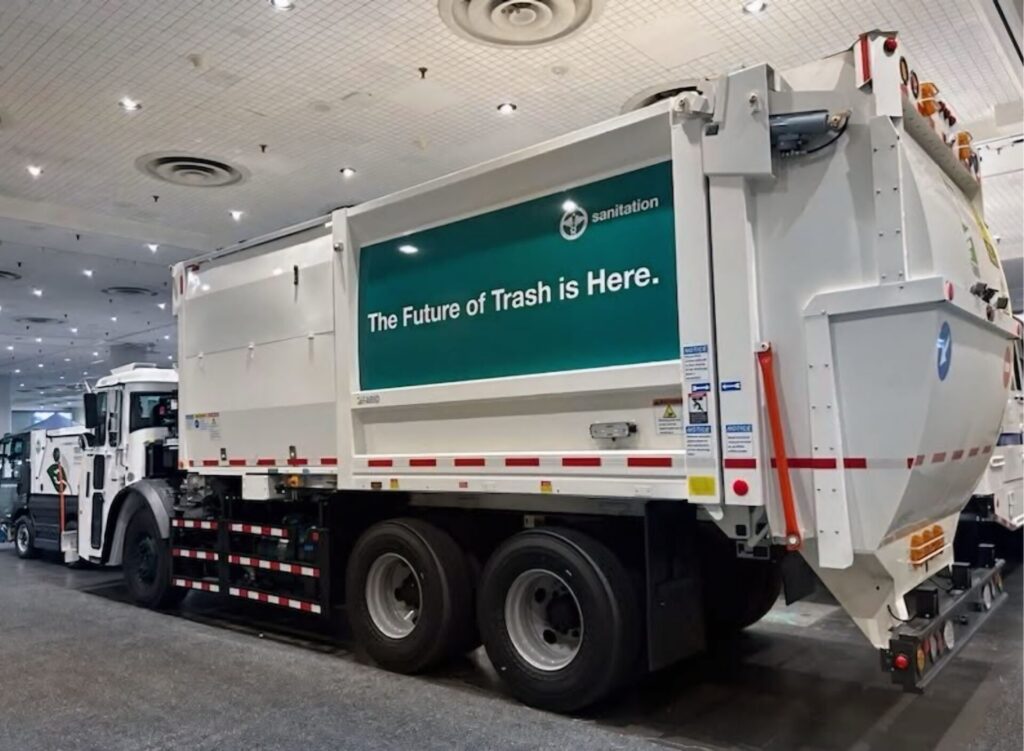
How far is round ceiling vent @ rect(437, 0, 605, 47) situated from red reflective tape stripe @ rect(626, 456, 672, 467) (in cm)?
403

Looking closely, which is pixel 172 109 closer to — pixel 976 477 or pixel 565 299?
pixel 565 299

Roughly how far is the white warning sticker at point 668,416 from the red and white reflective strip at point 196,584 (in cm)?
450

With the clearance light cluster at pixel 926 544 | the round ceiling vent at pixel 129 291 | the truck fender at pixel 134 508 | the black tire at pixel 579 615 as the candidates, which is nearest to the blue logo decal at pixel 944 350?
the clearance light cluster at pixel 926 544

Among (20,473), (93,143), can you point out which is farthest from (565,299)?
(20,473)

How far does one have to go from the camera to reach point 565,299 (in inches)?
180

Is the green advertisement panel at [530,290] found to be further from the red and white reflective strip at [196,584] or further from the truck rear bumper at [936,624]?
the red and white reflective strip at [196,584]

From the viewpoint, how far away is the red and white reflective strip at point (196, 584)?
6887mm

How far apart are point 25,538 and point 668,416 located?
1164 cm

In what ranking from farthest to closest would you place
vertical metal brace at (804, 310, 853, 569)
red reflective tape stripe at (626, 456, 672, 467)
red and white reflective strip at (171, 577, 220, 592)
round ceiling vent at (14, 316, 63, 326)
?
round ceiling vent at (14, 316, 63, 326)
red and white reflective strip at (171, 577, 220, 592)
red reflective tape stripe at (626, 456, 672, 467)
vertical metal brace at (804, 310, 853, 569)

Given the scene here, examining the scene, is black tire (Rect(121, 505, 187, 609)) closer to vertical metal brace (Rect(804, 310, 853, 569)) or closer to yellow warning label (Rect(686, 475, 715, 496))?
yellow warning label (Rect(686, 475, 715, 496))

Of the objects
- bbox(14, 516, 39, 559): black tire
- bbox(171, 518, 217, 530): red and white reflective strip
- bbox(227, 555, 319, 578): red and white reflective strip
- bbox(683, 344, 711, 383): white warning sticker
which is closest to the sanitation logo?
bbox(683, 344, 711, 383): white warning sticker

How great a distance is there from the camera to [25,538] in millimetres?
12133

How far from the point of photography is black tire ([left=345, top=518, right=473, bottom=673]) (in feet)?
16.5

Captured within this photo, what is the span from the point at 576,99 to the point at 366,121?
2314 millimetres
